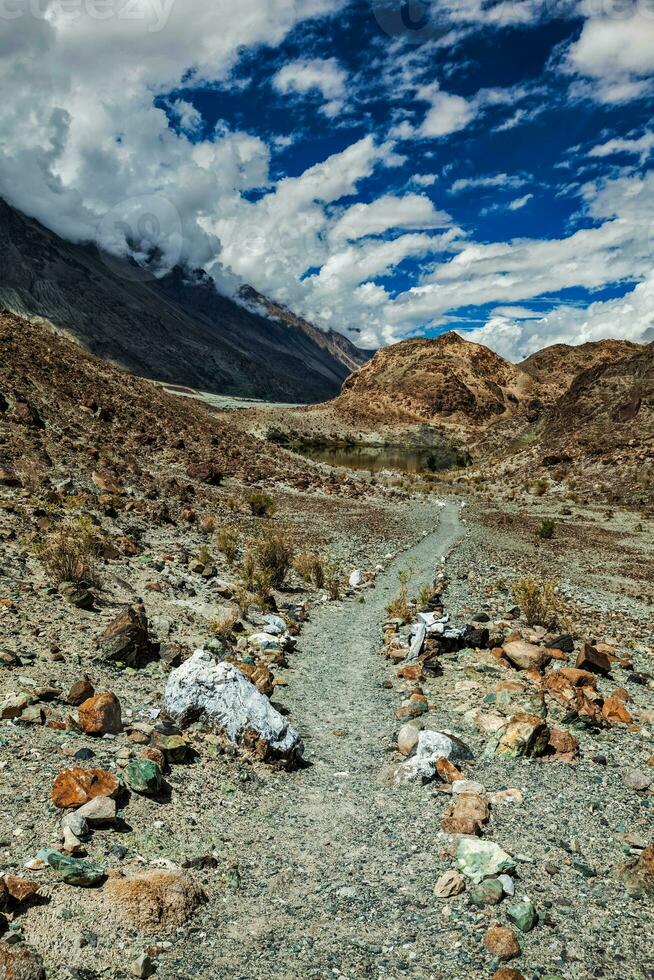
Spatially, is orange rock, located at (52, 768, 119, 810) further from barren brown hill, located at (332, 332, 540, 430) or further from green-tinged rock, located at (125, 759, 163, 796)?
barren brown hill, located at (332, 332, 540, 430)

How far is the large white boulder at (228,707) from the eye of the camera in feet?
20.5

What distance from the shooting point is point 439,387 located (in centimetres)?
13288

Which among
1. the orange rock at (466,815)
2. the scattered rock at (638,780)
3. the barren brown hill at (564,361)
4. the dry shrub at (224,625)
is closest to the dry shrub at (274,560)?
the dry shrub at (224,625)

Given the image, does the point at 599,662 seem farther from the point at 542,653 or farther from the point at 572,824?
the point at 572,824

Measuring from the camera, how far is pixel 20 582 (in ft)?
28.8

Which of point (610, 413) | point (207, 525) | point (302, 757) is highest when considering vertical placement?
point (610, 413)

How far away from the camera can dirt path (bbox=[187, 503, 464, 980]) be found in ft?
12.1

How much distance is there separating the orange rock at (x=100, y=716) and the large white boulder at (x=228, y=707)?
69 cm

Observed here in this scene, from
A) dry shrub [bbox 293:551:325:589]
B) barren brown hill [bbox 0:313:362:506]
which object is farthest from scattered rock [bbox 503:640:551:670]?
barren brown hill [bbox 0:313:362:506]

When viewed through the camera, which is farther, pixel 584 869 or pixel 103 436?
pixel 103 436

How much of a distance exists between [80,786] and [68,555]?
5.57 meters

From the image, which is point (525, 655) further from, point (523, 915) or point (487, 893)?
point (523, 915)

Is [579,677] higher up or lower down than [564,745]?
higher up

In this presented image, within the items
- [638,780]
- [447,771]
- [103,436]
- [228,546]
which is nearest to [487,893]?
[447,771]
